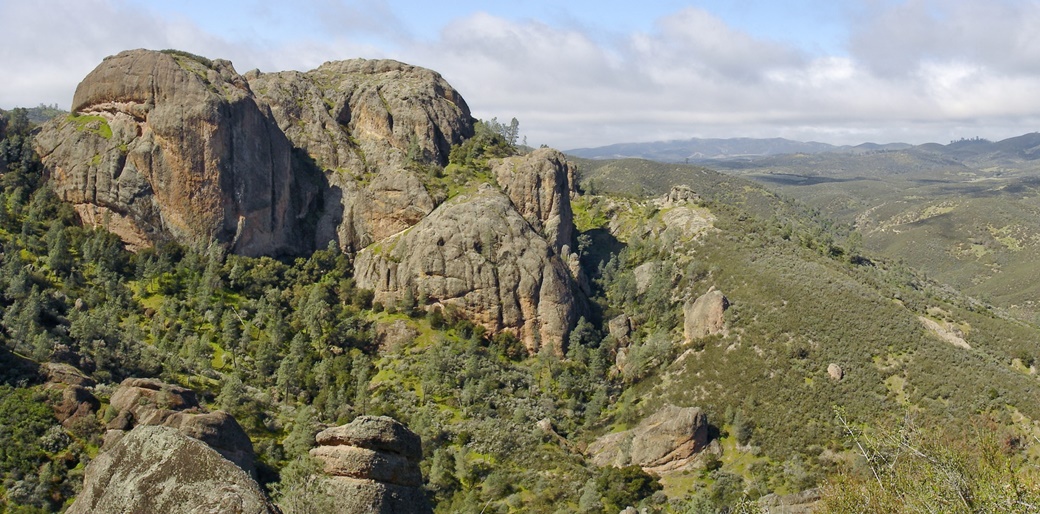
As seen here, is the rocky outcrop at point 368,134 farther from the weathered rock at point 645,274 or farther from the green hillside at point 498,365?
the weathered rock at point 645,274

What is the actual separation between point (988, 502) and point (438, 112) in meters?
110

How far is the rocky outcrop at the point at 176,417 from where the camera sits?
4488 cm

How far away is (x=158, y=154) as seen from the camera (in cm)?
8500

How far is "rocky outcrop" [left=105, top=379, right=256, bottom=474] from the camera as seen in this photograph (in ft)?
147

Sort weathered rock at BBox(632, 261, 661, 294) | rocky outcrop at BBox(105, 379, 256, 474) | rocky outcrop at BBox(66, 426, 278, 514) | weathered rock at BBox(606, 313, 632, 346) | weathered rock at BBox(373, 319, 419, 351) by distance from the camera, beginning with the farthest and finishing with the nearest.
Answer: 1. weathered rock at BBox(632, 261, 661, 294)
2. weathered rock at BBox(606, 313, 632, 346)
3. weathered rock at BBox(373, 319, 419, 351)
4. rocky outcrop at BBox(105, 379, 256, 474)
5. rocky outcrop at BBox(66, 426, 278, 514)

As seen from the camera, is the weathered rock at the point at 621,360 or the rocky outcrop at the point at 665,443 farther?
the weathered rock at the point at 621,360

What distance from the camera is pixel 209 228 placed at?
88.2m

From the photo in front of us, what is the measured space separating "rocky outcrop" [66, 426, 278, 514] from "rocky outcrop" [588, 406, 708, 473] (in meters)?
56.8

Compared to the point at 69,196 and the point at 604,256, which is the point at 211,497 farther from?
the point at 604,256

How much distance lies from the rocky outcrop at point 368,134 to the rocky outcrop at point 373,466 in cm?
7455

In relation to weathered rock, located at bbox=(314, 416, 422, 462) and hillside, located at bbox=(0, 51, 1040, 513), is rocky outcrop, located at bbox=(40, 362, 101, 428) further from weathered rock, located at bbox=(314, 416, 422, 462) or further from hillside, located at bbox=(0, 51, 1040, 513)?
weathered rock, located at bbox=(314, 416, 422, 462)

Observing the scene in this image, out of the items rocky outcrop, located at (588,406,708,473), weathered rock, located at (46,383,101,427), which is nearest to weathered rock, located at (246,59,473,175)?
weathered rock, located at (46,383,101,427)

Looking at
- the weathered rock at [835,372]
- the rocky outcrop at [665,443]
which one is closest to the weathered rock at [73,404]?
the rocky outcrop at [665,443]

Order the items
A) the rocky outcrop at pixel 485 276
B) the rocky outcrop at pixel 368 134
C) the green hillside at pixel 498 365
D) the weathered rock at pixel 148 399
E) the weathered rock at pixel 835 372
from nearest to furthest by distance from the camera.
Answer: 1. the weathered rock at pixel 148 399
2. the green hillside at pixel 498 365
3. the weathered rock at pixel 835 372
4. the rocky outcrop at pixel 485 276
5. the rocky outcrop at pixel 368 134
